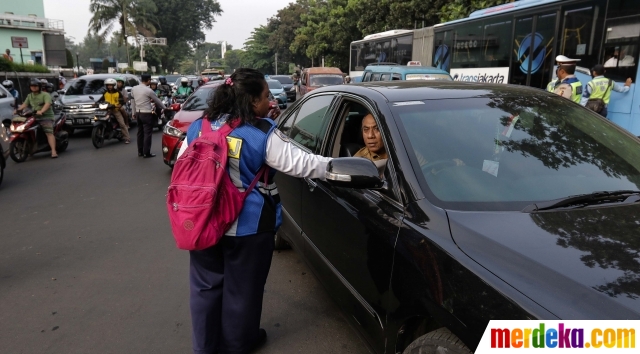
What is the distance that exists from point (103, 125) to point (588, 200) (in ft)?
38.4

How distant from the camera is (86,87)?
1366 cm

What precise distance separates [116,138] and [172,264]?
9741mm

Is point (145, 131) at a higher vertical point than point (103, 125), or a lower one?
higher

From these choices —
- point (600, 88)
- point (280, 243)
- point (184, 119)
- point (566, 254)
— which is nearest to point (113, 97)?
point (184, 119)

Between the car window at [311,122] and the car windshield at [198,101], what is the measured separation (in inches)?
198

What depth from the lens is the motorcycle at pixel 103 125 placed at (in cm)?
1150

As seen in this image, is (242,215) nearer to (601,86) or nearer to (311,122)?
(311,122)

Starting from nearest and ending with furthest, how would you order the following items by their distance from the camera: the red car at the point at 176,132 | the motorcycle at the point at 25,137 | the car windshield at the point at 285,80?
the red car at the point at 176,132 < the motorcycle at the point at 25,137 < the car windshield at the point at 285,80

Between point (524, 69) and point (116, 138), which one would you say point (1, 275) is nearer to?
point (116, 138)

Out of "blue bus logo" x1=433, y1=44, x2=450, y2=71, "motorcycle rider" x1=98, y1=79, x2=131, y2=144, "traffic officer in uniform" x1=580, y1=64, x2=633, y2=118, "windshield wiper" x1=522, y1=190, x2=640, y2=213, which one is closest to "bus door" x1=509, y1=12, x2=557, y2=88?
"traffic officer in uniform" x1=580, y1=64, x2=633, y2=118

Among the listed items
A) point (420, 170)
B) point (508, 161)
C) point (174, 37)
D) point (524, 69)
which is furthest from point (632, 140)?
point (174, 37)

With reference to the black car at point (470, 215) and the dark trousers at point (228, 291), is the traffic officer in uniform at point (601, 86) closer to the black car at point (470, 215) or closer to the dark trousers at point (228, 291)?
the black car at point (470, 215)

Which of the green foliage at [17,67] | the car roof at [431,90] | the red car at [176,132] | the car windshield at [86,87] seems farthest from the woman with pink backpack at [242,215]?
the green foliage at [17,67]

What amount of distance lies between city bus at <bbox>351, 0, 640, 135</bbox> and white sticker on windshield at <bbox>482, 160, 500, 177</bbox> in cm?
722
